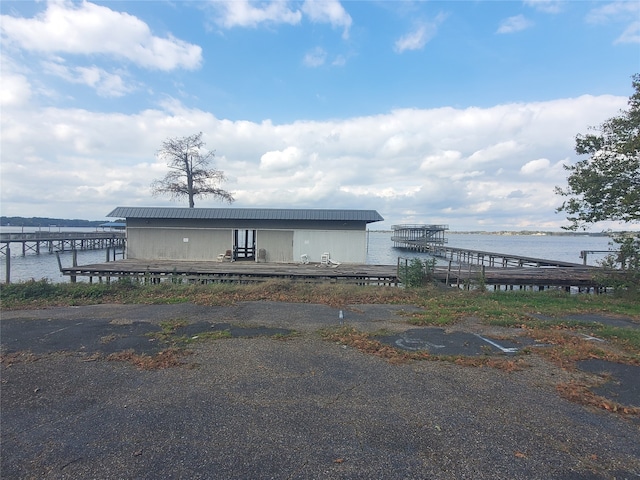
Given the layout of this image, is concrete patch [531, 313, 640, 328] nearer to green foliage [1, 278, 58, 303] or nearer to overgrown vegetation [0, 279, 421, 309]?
overgrown vegetation [0, 279, 421, 309]

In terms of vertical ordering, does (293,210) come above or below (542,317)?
above

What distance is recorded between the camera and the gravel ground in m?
3.04

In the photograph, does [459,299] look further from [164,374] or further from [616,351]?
[164,374]

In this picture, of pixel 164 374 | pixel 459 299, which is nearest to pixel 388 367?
pixel 164 374

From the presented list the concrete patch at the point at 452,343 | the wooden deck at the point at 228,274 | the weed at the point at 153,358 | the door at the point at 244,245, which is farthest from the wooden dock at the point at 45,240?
the concrete patch at the point at 452,343

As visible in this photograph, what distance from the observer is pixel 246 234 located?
71.1 ft

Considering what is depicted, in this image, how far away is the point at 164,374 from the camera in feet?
16.6

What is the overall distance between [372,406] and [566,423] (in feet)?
6.61

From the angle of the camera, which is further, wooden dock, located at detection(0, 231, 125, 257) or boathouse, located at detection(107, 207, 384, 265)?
wooden dock, located at detection(0, 231, 125, 257)

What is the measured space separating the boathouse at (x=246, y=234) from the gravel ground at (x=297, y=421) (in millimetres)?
14747

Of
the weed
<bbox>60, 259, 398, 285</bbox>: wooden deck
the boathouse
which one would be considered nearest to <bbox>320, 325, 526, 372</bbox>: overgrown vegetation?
the weed

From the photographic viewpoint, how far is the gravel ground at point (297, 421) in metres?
3.04

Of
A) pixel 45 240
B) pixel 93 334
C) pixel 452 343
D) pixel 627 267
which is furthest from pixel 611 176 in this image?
pixel 45 240

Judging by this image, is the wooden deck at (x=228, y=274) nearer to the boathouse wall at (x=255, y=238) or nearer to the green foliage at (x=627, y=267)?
the boathouse wall at (x=255, y=238)
